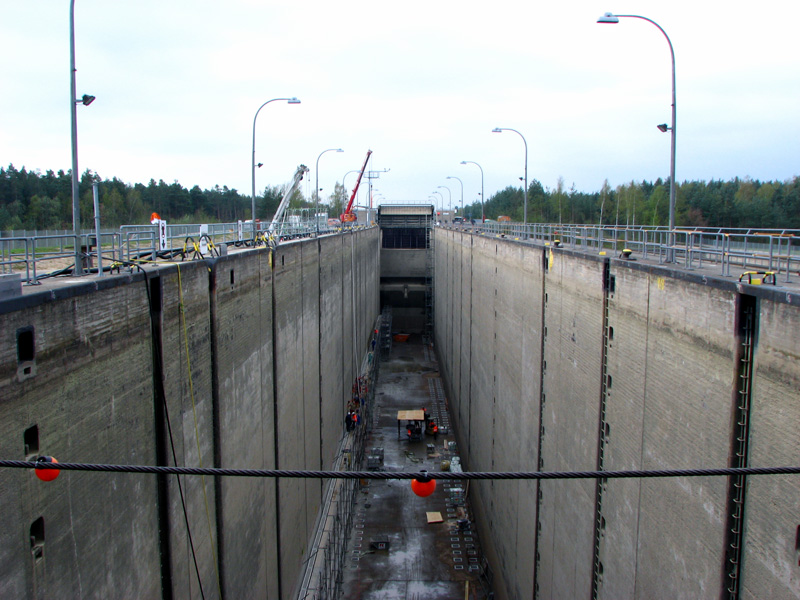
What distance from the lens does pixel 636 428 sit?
9.36 m

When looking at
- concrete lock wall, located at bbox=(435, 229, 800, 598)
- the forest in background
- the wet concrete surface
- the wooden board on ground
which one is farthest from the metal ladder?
the wooden board on ground

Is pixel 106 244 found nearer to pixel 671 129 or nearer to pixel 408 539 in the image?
pixel 671 129

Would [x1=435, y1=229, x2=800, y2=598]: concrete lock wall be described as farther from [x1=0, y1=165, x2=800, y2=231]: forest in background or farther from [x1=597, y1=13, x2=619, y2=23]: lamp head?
[x1=0, y1=165, x2=800, y2=231]: forest in background

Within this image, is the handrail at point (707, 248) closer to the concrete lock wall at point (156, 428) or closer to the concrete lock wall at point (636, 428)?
the concrete lock wall at point (636, 428)

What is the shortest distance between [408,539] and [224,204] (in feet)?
288

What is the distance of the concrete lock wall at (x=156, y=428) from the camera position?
589 centimetres

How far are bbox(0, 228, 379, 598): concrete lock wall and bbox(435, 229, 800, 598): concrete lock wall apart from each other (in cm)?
633

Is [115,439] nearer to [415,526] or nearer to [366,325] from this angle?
[415,526]

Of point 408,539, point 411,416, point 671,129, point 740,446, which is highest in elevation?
point 671,129

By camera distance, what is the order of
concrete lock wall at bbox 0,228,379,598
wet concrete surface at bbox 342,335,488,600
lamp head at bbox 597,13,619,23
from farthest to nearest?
wet concrete surface at bbox 342,335,488,600, lamp head at bbox 597,13,619,23, concrete lock wall at bbox 0,228,379,598

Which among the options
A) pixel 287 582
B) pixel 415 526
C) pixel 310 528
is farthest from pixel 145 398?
pixel 415 526

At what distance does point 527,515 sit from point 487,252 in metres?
11.6

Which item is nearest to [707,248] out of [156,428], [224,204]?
[156,428]

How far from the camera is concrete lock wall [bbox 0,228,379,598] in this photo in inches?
232
